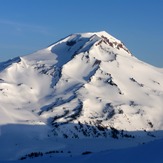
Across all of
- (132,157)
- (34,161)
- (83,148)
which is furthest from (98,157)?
(83,148)

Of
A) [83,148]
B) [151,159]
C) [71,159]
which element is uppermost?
[83,148]

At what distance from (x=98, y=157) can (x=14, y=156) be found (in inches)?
5184

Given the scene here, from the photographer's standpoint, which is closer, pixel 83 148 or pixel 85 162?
pixel 85 162

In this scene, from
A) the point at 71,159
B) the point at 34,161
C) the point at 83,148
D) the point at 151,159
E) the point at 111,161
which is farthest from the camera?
the point at 83,148

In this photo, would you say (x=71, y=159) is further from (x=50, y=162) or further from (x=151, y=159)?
(x=151, y=159)

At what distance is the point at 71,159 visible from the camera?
7331 cm

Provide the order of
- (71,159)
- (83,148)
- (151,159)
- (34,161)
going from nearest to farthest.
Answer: (151,159), (71,159), (34,161), (83,148)

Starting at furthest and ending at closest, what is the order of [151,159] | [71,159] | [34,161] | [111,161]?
1. [34,161]
2. [71,159]
3. [111,161]
4. [151,159]

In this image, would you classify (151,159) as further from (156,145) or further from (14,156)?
(14,156)

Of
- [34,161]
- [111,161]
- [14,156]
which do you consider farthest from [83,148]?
[111,161]

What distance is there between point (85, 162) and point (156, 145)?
9620 mm

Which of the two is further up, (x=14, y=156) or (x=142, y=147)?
(x=14, y=156)

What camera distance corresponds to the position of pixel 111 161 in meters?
65.4

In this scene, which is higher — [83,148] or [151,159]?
[83,148]
